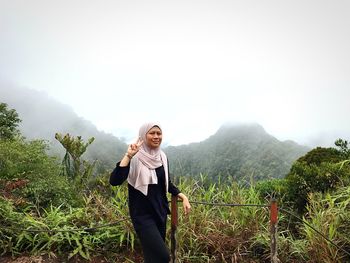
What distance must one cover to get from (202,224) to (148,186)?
5.01 ft

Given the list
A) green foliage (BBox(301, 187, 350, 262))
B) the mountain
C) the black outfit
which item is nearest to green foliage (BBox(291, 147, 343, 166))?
green foliage (BBox(301, 187, 350, 262))

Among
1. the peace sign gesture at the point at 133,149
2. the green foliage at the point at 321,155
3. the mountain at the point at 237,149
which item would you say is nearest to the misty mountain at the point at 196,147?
the mountain at the point at 237,149

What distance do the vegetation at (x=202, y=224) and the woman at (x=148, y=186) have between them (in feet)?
2.32

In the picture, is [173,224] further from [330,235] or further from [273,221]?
[330,235]

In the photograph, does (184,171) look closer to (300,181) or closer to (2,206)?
(300,181)

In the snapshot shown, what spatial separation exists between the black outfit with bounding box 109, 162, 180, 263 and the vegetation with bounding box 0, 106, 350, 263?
68cm

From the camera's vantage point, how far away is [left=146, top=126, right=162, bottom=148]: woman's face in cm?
334

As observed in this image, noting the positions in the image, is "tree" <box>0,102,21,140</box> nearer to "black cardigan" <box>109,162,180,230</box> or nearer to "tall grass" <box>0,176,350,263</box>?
"tall grass" <box>0,176,350,263</box>

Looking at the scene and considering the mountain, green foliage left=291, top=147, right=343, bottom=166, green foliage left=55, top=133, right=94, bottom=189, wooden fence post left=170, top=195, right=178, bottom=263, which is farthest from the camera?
the mountain

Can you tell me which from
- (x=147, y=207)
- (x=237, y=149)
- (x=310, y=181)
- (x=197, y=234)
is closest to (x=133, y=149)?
(x=147, y=207)

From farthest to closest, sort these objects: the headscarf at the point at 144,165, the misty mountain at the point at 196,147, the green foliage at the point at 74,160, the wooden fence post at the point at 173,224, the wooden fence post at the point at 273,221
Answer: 1. the misty mountain at the point at 196,147
2. the green foliage at the point at 74,160
3. the wooden fence post at the point at 173,224
4. the wooden fence post at the point at 273,221
5. the headscarf at the point at 144,165

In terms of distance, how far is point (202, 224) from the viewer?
4.64 m

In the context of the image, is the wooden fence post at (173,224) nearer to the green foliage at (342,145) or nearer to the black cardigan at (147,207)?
the black cardigan at (147,207)

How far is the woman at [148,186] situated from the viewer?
3.17m
